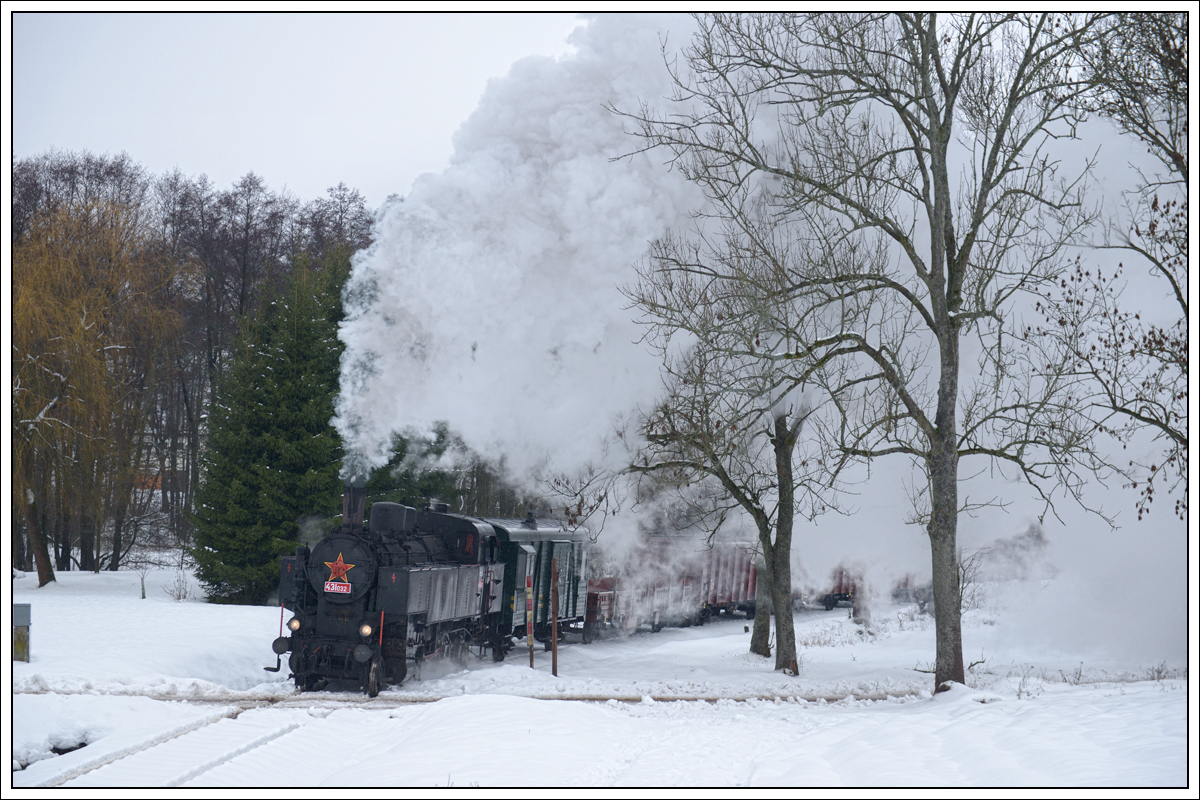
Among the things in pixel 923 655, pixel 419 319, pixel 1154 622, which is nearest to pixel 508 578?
pixel 419 319

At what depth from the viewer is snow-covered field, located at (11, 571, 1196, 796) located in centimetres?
656

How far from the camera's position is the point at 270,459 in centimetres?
2084

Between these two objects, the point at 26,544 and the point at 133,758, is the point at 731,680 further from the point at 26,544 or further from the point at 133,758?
the point at 26,544

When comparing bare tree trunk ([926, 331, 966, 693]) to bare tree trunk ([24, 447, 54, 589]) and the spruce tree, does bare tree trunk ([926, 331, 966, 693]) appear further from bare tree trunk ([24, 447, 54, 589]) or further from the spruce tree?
bare tree trunk ([24, 447, 54, 589])

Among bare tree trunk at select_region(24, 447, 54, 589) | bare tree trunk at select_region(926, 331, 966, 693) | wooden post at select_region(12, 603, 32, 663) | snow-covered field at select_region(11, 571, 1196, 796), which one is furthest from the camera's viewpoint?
bare tree trunk at select_region(24, 447, 54, 589)

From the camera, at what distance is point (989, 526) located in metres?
17.3

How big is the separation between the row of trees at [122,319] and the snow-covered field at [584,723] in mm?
5585

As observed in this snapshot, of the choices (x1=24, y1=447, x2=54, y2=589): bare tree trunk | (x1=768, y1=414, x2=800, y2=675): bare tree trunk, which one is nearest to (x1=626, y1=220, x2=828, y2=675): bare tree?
(x1=768, y1=414, x2=800, y2=675): bare tree trunk

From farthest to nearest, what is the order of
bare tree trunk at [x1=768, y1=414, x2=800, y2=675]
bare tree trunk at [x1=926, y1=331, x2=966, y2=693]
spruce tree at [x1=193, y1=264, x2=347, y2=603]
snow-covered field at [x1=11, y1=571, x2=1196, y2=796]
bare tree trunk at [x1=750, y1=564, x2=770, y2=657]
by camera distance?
1. spruce tree at [x1=193, y1=264, x2=347, y2=603]
2. bare tree trunk at [x1=750, y1=564, x2=770, y2=657]
3. bare tree trunk at [x1=768, y1=414, x2=800, y2=675]
4. bare tree trunk at [x1=926, y1=331, x2=966, y2=693]
5. snow-covered field at [x1=11, y1=571, x2=1196, y2=796]

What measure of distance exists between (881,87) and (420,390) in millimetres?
8681

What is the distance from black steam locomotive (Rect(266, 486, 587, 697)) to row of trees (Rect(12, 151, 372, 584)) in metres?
8.90

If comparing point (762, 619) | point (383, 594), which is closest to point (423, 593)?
point (383, 594)

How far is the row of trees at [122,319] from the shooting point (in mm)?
18484

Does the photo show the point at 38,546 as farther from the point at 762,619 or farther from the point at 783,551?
the point at 783,551
